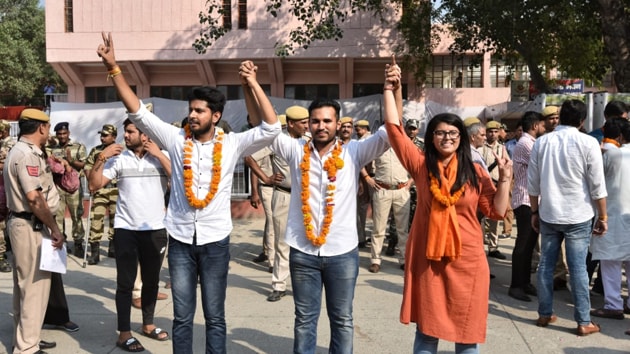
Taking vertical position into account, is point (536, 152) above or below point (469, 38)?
below

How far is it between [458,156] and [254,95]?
136 centimetres

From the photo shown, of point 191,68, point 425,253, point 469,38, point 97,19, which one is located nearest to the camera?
point 425,253

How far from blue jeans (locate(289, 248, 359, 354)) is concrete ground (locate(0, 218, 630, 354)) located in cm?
113

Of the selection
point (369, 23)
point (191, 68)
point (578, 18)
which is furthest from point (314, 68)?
point (578, 18)

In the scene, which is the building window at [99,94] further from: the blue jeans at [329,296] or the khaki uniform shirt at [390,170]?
the blue jeans at [329,296]

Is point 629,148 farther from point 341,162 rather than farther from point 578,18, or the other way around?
point 578,18

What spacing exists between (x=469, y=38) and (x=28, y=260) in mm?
12696

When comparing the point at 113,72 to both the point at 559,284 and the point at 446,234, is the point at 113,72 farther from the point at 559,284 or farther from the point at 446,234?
the point at 559,284

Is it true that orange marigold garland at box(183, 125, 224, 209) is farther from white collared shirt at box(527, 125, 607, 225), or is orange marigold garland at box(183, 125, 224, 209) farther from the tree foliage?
the tree foliage

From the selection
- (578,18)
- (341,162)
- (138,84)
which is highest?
(578,18)

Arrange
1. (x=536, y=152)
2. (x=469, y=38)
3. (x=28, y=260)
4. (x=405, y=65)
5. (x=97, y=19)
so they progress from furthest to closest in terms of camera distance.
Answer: (x=97, y=19) → (x=405, y=65) → (x=469, y=38) → (x=536, y=152) → (x=28, y=260)

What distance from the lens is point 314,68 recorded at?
67.5ft

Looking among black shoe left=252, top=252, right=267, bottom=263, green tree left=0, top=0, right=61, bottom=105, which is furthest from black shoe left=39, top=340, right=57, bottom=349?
green tree left=0, top=0, right=61, bottom=105

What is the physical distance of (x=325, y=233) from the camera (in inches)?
152
